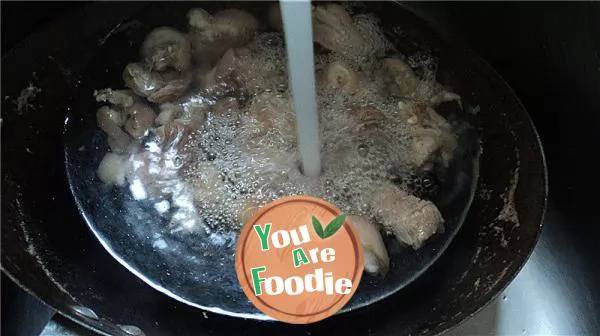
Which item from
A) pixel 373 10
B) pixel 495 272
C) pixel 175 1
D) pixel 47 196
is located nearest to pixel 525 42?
pixel 373 10

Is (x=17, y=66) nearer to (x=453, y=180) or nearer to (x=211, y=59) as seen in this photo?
(x=211, y=59)

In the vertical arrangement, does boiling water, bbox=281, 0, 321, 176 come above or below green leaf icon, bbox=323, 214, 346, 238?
above

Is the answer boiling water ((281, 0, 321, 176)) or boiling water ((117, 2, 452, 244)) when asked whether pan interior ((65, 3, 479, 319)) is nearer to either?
boiling water ((117, 2, 452, 244))

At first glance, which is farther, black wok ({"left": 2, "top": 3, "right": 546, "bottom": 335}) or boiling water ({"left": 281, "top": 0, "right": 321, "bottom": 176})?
black wok ({"left": 2, "top": 3, "right": 546, "bottom": 335})

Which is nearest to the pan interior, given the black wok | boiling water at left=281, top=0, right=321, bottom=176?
the black wok

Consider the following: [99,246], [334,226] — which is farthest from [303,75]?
[99,246]
